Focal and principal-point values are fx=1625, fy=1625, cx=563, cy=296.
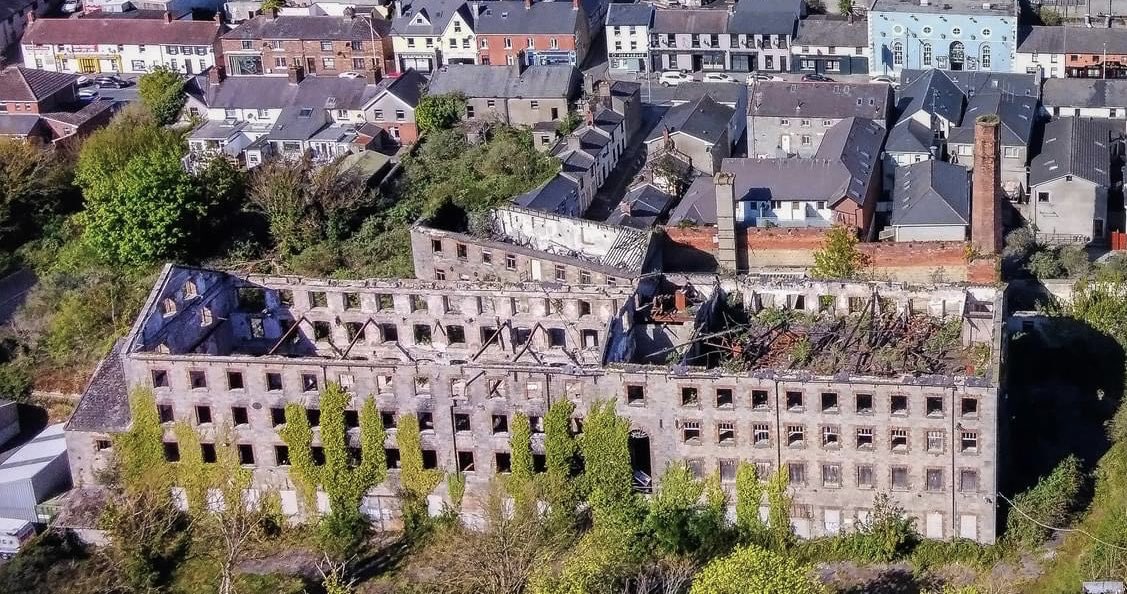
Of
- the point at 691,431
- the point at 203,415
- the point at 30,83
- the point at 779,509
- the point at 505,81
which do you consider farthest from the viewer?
the point at 30,83

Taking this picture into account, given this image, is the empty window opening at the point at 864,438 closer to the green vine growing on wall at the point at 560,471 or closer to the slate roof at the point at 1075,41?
the green vine growing on wall at the point at 560,471

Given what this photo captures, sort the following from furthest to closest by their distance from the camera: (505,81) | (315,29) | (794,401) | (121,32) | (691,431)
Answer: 1. (121,32)
2. (315,29)
3. (505,81)
4. (691,431)
5. (794,401)

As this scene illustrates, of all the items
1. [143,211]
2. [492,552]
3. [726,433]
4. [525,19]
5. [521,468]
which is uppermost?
[525,19]

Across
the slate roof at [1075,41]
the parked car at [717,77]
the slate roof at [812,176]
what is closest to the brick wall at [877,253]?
the slate roof at [812,176]

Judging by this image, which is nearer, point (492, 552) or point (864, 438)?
point (492, 552)

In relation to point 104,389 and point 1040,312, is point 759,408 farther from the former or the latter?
point 104,389

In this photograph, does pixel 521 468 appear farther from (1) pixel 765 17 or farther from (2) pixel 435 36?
(2) pixel 435 36

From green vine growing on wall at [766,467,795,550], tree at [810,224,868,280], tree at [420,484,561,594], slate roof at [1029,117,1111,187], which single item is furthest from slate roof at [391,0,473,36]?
green vine growing on wall at [766,467,795,550]

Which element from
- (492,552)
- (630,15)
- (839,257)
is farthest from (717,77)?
(492,552)
